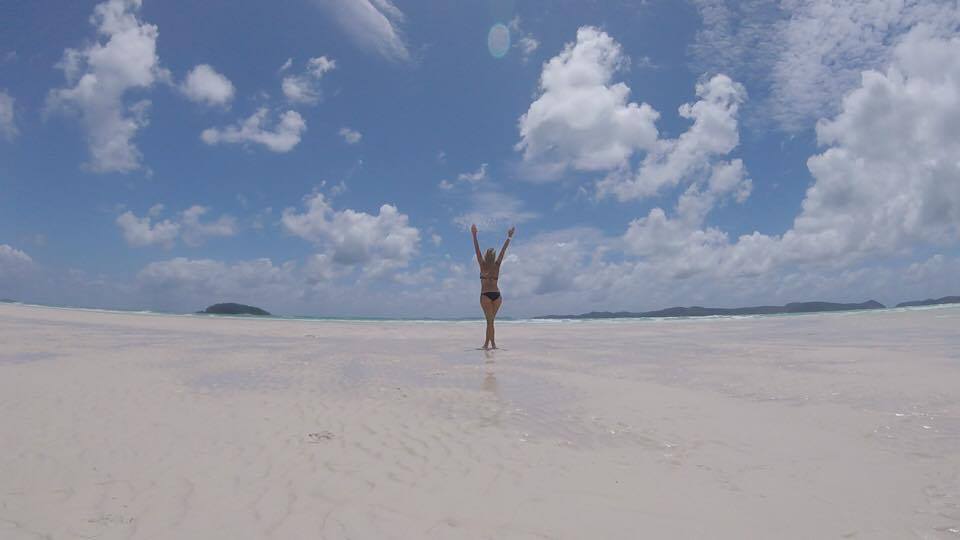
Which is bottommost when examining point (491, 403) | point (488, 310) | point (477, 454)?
point (477, 454)

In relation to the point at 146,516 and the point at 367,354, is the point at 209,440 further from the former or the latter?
the point at 367,354

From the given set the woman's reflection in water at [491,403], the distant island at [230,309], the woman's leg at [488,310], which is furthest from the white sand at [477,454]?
the distant island at [230,309]

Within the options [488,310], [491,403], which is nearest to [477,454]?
[491,403]

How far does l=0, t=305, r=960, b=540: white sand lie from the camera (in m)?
3.76

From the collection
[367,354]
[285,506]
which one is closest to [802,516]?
[285,506]

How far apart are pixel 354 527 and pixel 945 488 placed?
489 centimetres

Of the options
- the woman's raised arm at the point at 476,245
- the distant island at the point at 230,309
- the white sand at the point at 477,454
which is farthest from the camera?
the distant island at the point at 230,309

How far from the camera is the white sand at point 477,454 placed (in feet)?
12.3

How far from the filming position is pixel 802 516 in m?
3.80

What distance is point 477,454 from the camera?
17.4ft

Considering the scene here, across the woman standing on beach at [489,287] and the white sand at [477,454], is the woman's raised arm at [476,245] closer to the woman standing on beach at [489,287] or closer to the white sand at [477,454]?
the woman standing on beach at [489,287]

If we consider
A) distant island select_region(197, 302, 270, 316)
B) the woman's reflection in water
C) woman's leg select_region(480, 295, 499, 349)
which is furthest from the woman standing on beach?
distant island select_region(197, 302, 270, 316)

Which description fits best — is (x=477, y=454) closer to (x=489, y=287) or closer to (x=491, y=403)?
(x=491, y=403)

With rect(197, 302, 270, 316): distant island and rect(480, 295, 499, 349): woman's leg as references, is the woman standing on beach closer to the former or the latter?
rect(480, 295, 499, 349): woman's leg
